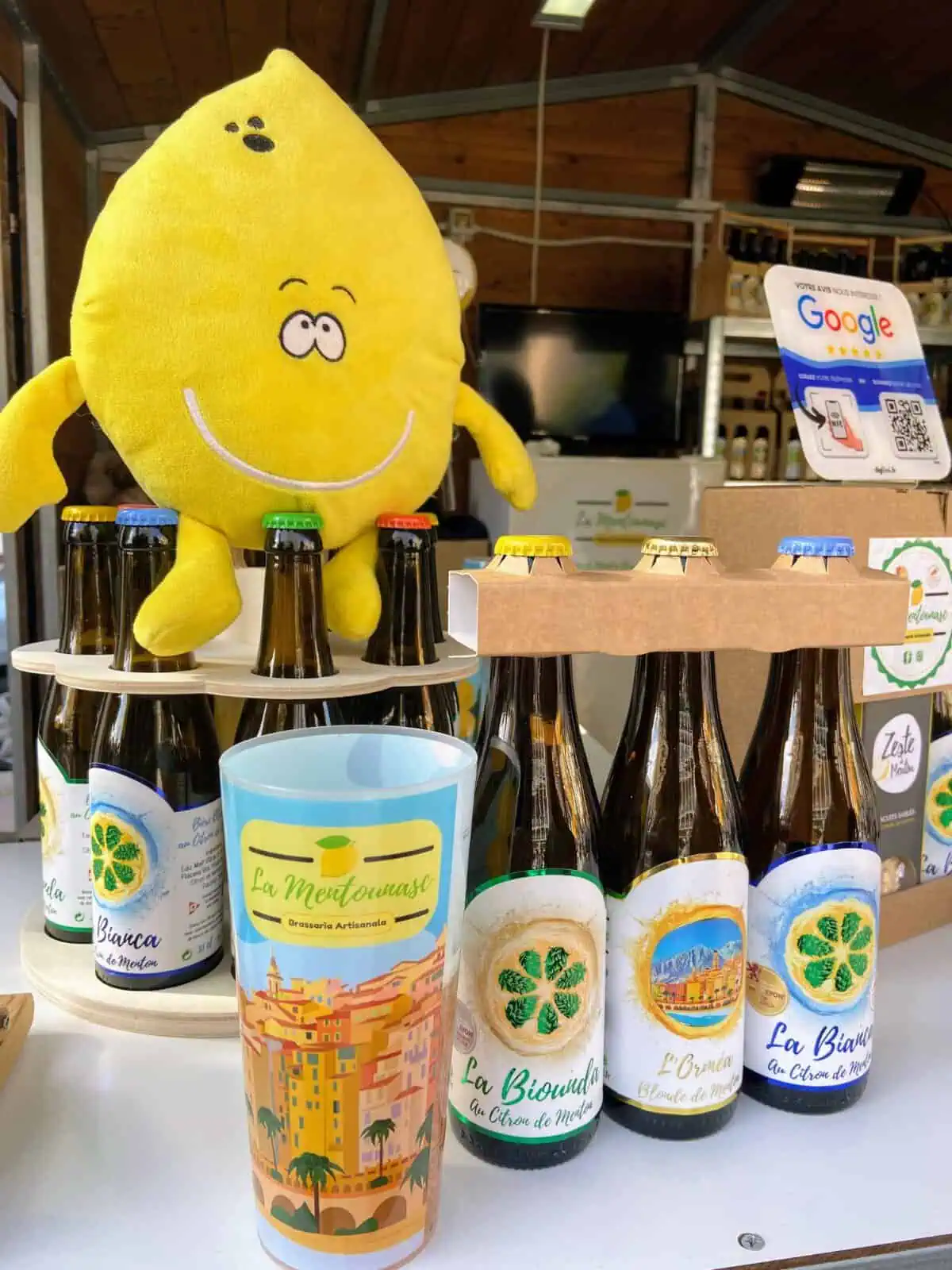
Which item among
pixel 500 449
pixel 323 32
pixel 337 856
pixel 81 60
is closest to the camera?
pixel 337 856

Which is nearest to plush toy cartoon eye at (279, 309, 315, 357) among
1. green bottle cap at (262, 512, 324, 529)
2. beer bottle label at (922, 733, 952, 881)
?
green bottle cap at (262, 512, 324, 529)

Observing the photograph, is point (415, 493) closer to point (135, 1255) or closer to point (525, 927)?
point (525, 927)

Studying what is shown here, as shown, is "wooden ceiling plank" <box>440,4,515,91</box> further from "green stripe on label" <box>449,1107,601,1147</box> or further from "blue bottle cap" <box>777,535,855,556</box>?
"green stripe on label" <box>449,1107,601,1147</box>

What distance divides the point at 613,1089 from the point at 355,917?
0.23 m

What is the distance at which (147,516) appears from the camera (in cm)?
68

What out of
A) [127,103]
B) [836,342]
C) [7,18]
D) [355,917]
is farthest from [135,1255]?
[127,103]

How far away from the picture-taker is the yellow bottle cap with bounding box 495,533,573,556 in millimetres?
519

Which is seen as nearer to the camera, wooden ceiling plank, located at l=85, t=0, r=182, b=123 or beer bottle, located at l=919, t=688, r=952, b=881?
beer bottle, located at l=919, t=688, r=952, b=881

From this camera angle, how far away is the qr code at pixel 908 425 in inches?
30.9

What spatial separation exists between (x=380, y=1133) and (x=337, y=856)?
5.2 inches

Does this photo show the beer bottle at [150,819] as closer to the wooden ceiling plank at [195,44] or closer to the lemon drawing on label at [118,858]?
the lemon drawing on label at [118,858]

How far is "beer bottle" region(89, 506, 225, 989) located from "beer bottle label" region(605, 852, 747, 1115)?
29 centimetres

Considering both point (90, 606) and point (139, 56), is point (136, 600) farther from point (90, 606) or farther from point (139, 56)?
point (139, 56)

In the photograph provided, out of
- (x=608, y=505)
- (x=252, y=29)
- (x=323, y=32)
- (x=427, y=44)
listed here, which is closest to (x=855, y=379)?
(x=608, y=505)
